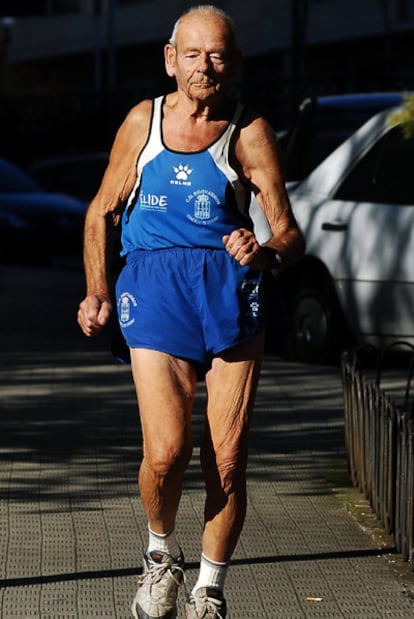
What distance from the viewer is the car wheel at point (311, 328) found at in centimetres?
1077

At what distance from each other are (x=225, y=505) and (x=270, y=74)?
142 ft

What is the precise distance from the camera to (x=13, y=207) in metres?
18.9

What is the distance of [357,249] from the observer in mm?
10406

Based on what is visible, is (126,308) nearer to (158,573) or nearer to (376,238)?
(158,573)

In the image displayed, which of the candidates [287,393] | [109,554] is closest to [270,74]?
[287,393]

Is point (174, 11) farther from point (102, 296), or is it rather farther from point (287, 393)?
point (102, 296)

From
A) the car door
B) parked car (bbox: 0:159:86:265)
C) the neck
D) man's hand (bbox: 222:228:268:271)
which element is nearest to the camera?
man's hand (bbox: 222:228:268:271)

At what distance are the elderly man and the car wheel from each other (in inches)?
222

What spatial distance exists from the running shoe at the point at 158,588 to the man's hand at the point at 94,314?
0.74 m

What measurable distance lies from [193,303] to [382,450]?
1813 millimetres

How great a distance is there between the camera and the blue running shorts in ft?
16.3

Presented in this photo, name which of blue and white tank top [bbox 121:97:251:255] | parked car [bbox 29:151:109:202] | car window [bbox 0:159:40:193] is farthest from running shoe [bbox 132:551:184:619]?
parked car [bbox 29:151:109:202]

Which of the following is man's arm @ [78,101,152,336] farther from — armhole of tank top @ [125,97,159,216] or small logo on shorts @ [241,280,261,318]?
small logo on shorts @ [241,280,261,318]

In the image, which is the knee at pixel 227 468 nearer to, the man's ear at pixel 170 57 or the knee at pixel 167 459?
the knee at pixel 167 459
